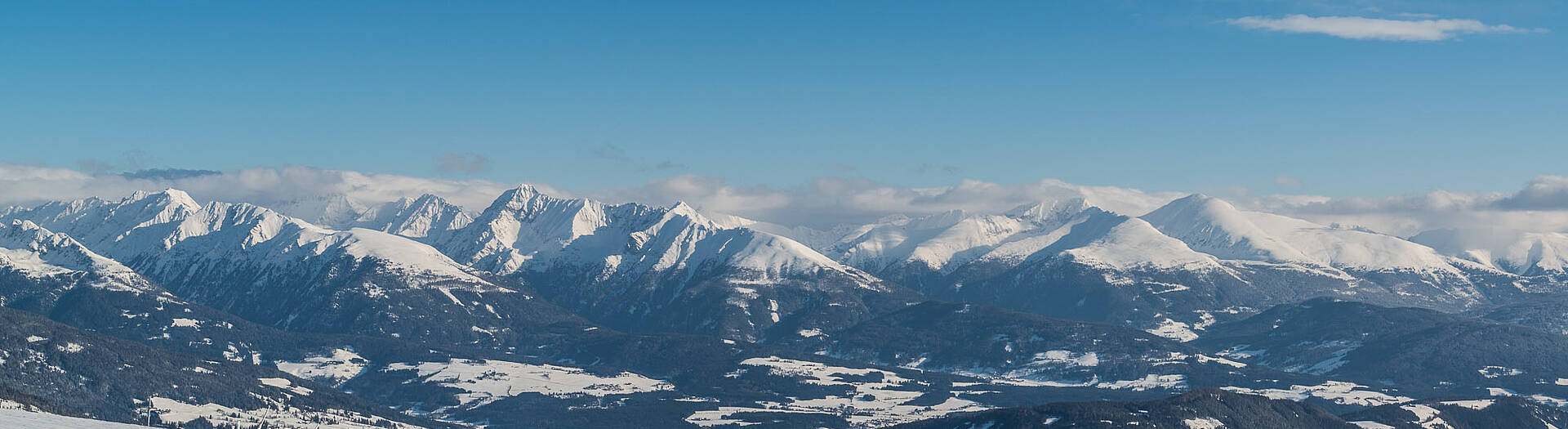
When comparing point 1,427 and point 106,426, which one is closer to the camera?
point 1,427
